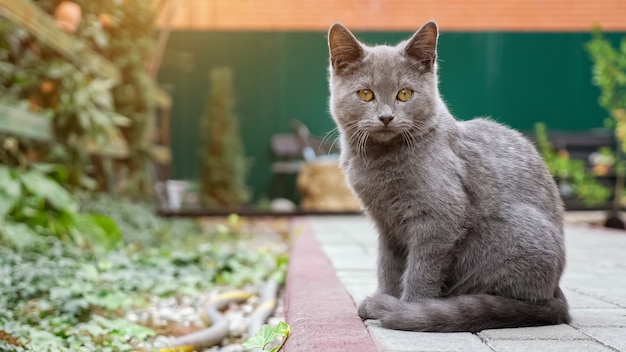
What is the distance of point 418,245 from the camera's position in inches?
72.2

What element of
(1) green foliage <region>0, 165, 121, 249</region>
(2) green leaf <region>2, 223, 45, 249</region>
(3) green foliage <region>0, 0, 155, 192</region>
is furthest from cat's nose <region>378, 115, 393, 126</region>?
(3) green foliage <region>0, 0, 155, 192</region>

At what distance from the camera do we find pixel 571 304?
2.13 m

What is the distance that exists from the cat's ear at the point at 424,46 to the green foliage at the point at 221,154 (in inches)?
294

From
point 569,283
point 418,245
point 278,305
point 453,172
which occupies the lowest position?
point 278,305

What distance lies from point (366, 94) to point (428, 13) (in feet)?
17.5

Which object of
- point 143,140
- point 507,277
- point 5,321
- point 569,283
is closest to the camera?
point 507,277

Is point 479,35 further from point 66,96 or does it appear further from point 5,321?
point 5,321

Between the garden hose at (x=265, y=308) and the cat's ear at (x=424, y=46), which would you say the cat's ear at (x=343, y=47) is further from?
the garden hose at (x=265, y=308)

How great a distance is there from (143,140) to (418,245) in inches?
194

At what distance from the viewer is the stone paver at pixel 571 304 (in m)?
1.55

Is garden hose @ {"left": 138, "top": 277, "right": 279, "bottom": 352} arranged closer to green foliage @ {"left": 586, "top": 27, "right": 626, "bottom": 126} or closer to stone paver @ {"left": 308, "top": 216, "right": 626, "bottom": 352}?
stone paver @ {"left": 308, "top": 216, "right": 626, "bottom": 352}

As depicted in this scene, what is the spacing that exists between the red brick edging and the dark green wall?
21.5 ft

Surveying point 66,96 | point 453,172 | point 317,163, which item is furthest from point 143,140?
point 453,172

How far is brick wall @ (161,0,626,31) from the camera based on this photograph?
263 inches
